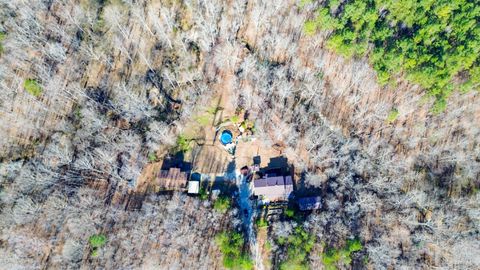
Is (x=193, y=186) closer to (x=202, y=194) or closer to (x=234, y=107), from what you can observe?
(x=202, y=194)

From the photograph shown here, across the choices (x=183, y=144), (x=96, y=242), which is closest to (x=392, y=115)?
(x=183, y=144)

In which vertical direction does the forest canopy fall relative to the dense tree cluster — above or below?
above

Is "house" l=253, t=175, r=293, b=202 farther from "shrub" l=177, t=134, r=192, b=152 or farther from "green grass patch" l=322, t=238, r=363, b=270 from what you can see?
"shrub" l=177, t=134, r=192, b=152

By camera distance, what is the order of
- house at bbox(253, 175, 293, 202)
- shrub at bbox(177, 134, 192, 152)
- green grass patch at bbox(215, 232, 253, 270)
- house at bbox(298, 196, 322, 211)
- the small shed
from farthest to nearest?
1. shrub at bbox(177, 134, 192, 152)
2. the small shed
3. house at bbox(298, 196, 322, 211)
4. house at bbox(253, 175, 293, 202)
5. green grass patch at bbox(215, 232, 253, 270)

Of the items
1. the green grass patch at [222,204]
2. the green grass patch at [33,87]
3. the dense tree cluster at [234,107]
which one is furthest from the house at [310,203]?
the green grass patch at [33,87]

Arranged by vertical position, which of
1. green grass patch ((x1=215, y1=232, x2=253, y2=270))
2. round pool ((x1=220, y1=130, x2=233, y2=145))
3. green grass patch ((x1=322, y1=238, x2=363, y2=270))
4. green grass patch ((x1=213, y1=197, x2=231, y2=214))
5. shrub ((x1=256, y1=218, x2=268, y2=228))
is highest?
round pool ((x1=220, y1=130, x2=233, y2=145))

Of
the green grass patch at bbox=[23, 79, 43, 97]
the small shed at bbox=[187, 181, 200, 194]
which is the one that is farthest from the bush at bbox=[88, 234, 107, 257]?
the green grass patch at bbox=[23, 79, 43, 97]

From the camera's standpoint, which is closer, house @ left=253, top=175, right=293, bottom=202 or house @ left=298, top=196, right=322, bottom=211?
house @ left=253, top=175, right=293, bottom=202

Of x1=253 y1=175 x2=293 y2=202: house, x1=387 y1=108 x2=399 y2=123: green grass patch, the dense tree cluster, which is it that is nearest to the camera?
the dense tree cluster
